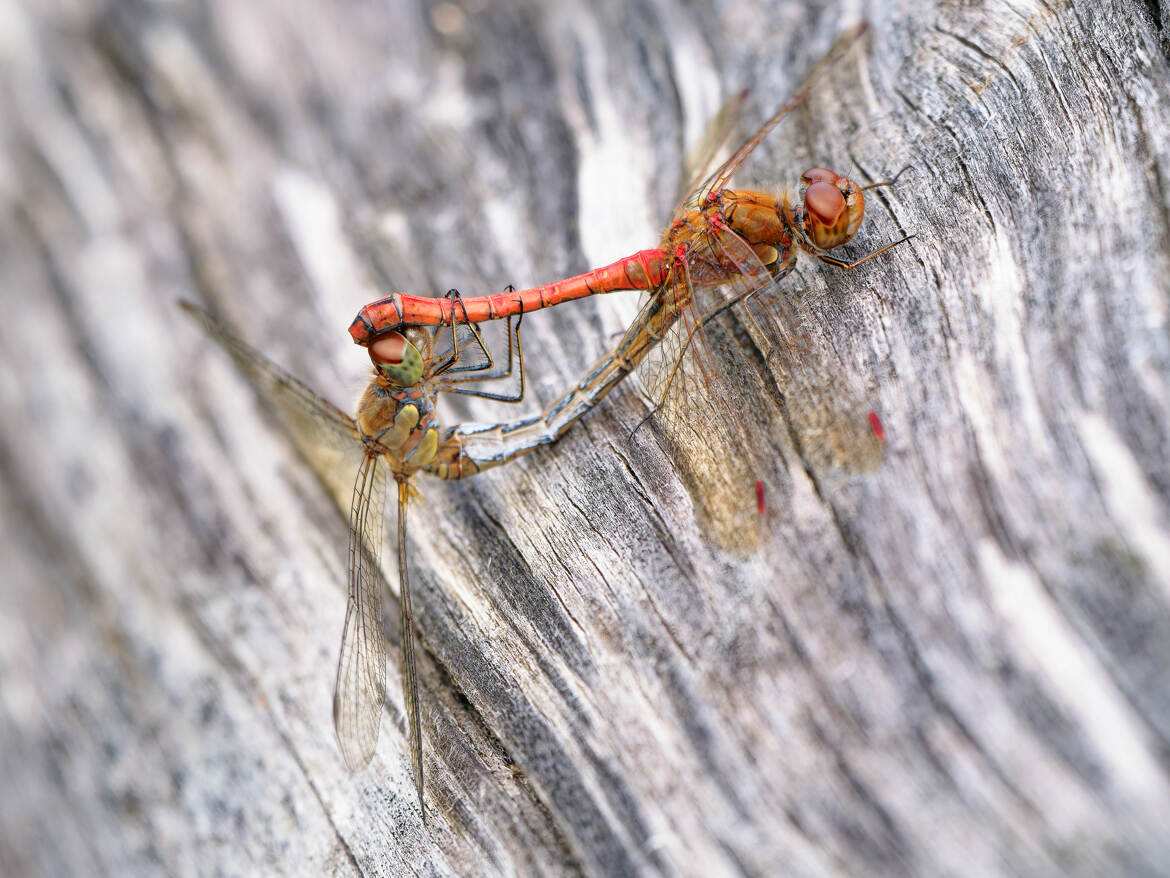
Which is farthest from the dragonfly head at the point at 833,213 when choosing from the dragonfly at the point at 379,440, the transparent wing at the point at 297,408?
the transparent wing at the point at 297,408

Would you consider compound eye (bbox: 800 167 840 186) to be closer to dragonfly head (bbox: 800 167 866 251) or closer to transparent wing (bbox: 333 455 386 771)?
dragonfly head (bbox: 800 167 866 251)

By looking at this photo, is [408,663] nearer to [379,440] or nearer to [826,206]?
[379,440]

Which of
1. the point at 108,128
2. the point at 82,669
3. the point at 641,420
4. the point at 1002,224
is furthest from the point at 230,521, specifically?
the point at 1002,224

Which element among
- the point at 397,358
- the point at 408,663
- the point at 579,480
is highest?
the point at 397,358

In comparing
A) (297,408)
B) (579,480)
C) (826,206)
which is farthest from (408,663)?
(826,206)

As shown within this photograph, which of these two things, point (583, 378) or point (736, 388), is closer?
point (736, 388)

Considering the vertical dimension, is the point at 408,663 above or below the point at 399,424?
below
